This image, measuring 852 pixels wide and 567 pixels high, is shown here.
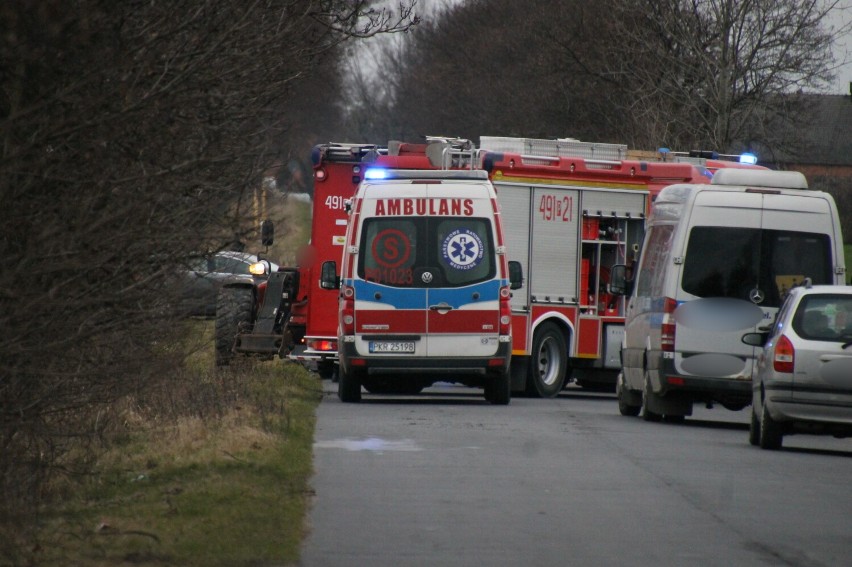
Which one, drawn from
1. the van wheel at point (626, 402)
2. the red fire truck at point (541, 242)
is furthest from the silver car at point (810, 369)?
the red fire truck at point (541, 242)

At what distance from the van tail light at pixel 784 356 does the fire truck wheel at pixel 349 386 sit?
6107 millimetres

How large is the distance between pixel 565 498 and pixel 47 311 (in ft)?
14.7

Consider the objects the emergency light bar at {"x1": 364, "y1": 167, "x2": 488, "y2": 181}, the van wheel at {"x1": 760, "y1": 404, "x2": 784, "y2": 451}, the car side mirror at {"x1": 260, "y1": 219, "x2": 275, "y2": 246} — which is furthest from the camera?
the emergency light bar at {"x1": 364, "y1": 167, "x2": 488, "y2": 181}

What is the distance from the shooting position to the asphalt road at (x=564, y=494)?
9.26 meters

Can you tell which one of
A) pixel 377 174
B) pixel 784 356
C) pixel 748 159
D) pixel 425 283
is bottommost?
pixel 784 356

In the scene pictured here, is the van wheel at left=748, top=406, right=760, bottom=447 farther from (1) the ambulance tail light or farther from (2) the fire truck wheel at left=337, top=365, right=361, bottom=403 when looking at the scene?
(1) the ambulance tail light

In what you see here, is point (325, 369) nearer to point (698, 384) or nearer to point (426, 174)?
point (426, 174)

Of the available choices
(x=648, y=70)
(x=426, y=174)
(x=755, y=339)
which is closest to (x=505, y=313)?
(x=426, y=174)

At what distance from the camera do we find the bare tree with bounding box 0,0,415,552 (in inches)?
293

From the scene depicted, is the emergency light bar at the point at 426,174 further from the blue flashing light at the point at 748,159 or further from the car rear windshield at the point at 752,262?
the blue flashing light at the point at 748,159

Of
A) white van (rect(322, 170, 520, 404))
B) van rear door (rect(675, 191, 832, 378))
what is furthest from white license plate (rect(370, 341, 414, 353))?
van rear door (rect(675, 191, 832, 378))

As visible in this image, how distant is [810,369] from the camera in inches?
613

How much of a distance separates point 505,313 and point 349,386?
81.5 inches

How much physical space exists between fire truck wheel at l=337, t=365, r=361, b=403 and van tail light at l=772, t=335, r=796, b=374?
240 inches
